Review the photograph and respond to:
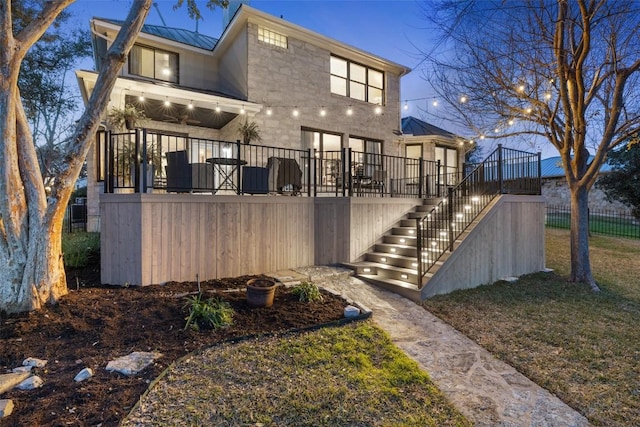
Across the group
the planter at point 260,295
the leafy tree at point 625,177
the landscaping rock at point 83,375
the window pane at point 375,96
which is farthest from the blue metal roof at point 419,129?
the landscaping rock at point 83,375

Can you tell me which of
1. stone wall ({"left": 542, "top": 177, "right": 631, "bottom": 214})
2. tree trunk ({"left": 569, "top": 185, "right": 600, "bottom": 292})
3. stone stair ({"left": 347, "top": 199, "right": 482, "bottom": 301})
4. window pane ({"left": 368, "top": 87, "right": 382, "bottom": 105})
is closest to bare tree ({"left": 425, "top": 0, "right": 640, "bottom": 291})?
tree trunk ({"left": 569, "top": 185, "right": 600, "bottom": 292})

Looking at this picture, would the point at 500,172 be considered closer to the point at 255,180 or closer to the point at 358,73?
the point at 255,180

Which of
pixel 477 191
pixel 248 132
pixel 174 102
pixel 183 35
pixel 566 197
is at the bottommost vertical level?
pixel 477 191

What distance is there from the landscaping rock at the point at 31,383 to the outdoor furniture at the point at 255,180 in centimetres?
406

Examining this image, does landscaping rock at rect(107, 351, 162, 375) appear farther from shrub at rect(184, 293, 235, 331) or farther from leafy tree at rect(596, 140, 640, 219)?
leafy tree at rect(596, 140, 640, 219)

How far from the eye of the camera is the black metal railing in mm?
6336

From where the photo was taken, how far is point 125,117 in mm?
A: 7414

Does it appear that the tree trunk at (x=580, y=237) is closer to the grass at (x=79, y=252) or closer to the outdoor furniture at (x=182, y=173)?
the outdoor furniture at (x=182, y=173)

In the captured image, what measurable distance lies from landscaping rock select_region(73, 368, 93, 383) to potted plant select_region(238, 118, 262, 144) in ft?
22.2

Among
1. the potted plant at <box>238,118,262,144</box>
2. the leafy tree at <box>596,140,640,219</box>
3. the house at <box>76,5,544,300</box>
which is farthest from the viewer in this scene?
the leafy tree at <box>596,140,640,219</box>

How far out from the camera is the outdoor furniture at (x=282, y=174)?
269 inches

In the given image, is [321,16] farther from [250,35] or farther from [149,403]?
[149,403]

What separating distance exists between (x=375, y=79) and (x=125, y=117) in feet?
28.5

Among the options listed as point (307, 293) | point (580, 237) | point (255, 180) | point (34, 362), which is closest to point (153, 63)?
point (255, 180)
